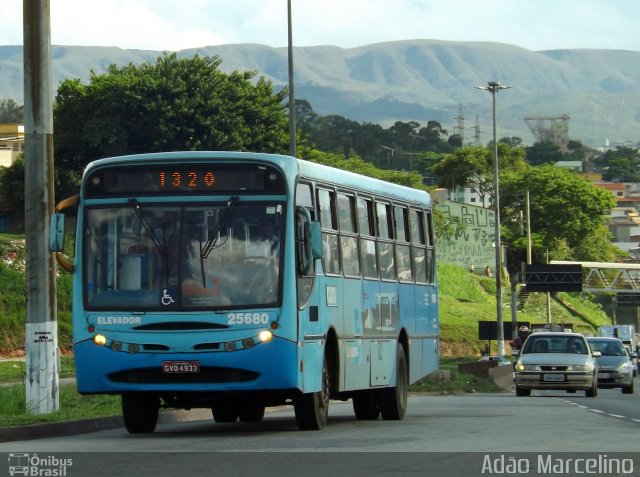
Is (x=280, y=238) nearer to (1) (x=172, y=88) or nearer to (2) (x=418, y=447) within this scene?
(2) (x=418, y=447)

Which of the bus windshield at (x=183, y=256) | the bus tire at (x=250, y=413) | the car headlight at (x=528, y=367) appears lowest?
the car headlight at (x=528, y=367)

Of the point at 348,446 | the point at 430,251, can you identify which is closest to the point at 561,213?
the point at 430,251

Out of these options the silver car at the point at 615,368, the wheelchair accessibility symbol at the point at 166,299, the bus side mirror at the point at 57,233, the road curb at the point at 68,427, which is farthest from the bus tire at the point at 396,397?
the silver car at the point at 615,368

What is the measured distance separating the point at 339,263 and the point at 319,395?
1827 millimetres

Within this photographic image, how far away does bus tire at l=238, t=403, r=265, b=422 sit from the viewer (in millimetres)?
21266

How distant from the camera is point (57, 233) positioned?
1739cm

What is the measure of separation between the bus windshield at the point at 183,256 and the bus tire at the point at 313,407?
1.59m

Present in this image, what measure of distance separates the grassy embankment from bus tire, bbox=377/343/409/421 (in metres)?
3.71

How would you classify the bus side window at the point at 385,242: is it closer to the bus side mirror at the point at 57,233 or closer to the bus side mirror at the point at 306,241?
the bus side mirror at the point at 306,241

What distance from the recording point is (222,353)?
16984 mm

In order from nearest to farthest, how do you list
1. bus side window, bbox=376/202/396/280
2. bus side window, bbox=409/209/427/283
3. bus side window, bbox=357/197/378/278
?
bus side window, bbox=357/197/378/278
bus side window, bbox=376/202/396/280
bus side window, bbox=409/209/427/283

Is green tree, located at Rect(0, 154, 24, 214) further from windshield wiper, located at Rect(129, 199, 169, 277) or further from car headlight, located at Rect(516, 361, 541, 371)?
windshield wiper, located at Rect(129, 199, 169, 277)

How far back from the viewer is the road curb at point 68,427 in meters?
→ 17.4

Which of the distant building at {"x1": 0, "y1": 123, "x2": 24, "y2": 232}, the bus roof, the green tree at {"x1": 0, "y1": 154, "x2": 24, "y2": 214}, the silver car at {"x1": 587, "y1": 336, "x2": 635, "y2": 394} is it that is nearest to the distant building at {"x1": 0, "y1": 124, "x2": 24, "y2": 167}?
the distant building at {"x1": 0, "y1": 123, "x2": 24, "y2": 232}
